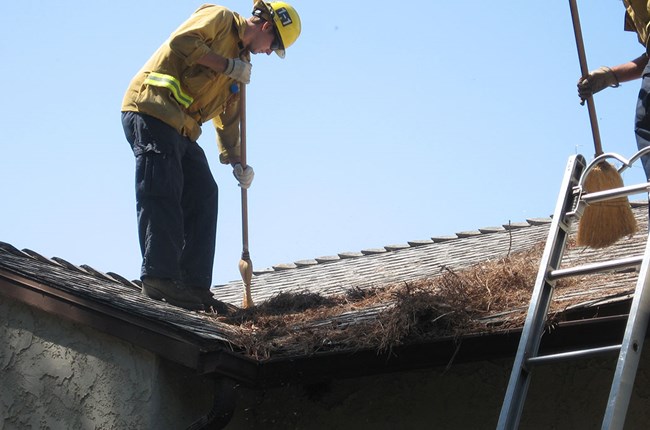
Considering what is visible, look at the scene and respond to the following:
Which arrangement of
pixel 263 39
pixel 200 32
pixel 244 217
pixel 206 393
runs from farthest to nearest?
pixel 244 217
pixel 263 39
pixel 200 32
pixel 206 393

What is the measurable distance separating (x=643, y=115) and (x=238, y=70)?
2.79 meters

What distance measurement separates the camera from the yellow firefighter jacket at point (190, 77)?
7.55 metres

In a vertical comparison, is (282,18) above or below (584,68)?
above

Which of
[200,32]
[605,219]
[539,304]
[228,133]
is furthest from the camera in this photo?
[228,133]

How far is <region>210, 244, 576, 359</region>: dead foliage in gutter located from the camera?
18.6 ft

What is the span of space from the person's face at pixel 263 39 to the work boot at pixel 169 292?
180 centimetres

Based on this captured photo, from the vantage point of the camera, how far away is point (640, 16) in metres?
6.52

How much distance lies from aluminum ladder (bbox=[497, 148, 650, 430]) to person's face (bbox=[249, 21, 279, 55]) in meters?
3.19

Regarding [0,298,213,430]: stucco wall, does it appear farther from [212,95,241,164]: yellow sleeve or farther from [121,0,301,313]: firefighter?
[212,95,241,164]: yellow sleeve

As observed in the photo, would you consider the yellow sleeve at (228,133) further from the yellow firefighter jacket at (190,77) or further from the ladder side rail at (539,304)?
the ladder side rail at (539,304)

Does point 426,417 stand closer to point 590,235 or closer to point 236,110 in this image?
point 590,235

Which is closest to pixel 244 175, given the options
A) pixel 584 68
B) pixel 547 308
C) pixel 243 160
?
pixel 243 160

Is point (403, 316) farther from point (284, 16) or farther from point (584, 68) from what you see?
point (284, 16)

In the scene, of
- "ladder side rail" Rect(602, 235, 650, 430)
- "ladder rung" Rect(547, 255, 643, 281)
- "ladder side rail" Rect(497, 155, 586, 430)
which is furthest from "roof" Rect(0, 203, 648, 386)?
"ladder side rail" Rect(602, 235, 650, 430)
